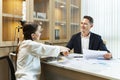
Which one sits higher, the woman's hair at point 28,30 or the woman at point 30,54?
the woman's hair at point 28,30

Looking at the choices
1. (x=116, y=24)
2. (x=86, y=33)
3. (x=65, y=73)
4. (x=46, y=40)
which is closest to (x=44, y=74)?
(x=65, y=73)

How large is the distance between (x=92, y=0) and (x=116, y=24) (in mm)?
731

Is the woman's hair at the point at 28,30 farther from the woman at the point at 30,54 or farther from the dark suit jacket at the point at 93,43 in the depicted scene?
the dark suit jacket at the point at 93,43

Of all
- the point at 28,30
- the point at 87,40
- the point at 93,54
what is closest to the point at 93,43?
the point at 87,40

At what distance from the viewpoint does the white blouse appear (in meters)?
1.62

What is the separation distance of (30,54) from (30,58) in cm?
4

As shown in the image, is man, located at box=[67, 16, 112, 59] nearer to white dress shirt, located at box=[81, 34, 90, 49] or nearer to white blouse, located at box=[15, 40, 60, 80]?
white dress shirt, located at box=[81, 34, 90, 49]

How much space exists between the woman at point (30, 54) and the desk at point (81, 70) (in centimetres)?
14

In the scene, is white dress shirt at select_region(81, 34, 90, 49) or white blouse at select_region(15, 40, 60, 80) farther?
white dress shirt at select_region(81, 34, 90, 49)

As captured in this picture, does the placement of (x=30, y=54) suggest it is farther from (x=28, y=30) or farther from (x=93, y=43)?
(x=93, y=43)

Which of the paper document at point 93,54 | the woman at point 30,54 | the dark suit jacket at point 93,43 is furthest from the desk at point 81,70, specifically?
the dark suit jacket at point 93,43

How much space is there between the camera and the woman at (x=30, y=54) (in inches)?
63.7

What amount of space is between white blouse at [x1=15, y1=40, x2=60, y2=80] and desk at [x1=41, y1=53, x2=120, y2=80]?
0.48ft

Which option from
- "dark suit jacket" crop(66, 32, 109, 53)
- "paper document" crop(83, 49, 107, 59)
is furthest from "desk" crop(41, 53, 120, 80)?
"dark suit jacket" crop(66, 32, 109, 53)
